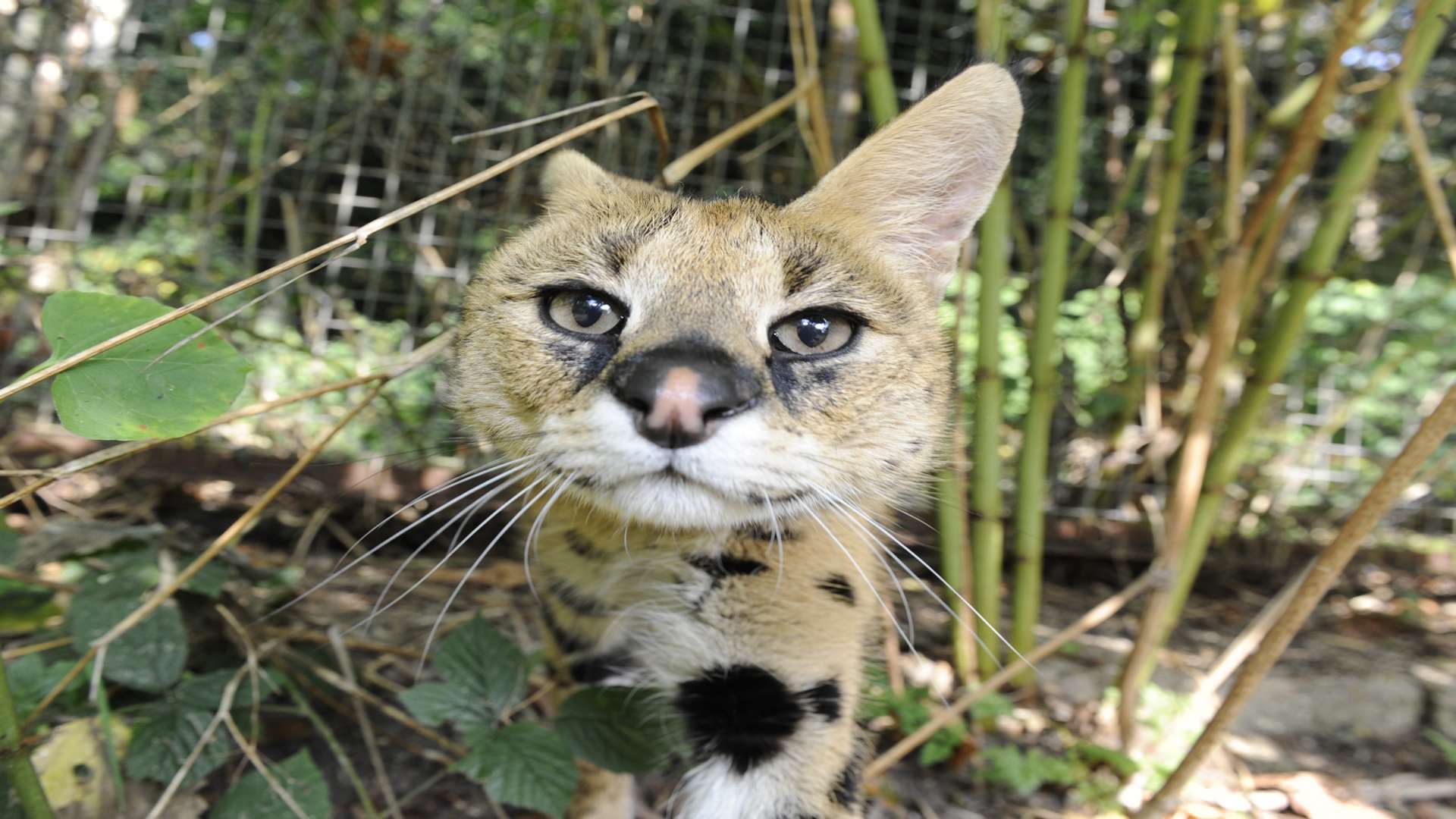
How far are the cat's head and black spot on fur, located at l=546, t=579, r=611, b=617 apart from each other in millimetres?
414

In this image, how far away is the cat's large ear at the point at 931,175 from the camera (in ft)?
6.01

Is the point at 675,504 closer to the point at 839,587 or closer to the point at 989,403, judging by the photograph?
the point at 839,587

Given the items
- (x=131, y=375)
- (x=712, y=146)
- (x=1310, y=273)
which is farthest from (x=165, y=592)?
(x=1310, y=273)

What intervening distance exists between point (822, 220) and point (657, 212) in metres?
0.33

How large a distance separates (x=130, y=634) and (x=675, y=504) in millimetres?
1301

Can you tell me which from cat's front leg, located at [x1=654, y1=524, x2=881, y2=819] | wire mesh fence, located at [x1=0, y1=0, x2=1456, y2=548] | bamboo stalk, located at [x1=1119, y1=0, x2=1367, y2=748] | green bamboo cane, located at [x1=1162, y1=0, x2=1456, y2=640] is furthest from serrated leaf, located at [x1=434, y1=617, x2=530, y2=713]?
wire mesh fence, located at [x1=0, y1=0, x2=1456, y2=548]

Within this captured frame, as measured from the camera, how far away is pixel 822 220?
1.86 meters

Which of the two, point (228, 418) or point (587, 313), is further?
point (228, 418)

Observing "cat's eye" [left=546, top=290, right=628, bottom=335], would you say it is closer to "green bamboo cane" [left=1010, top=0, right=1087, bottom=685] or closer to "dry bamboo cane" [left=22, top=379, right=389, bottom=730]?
"dry bamboo cane" [left=22, top=379, right=389, bottom=730]

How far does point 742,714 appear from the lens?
Result: 172cm

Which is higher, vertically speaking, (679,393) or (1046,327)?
(1046,327)

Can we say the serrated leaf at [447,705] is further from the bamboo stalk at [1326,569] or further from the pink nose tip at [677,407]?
the bamboo stalk at [1326,569]

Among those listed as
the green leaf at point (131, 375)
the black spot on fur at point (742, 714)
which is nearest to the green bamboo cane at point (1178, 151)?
the black spot on fur at point (742, 714)

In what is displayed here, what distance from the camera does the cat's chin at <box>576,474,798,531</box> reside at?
137 centimetres
